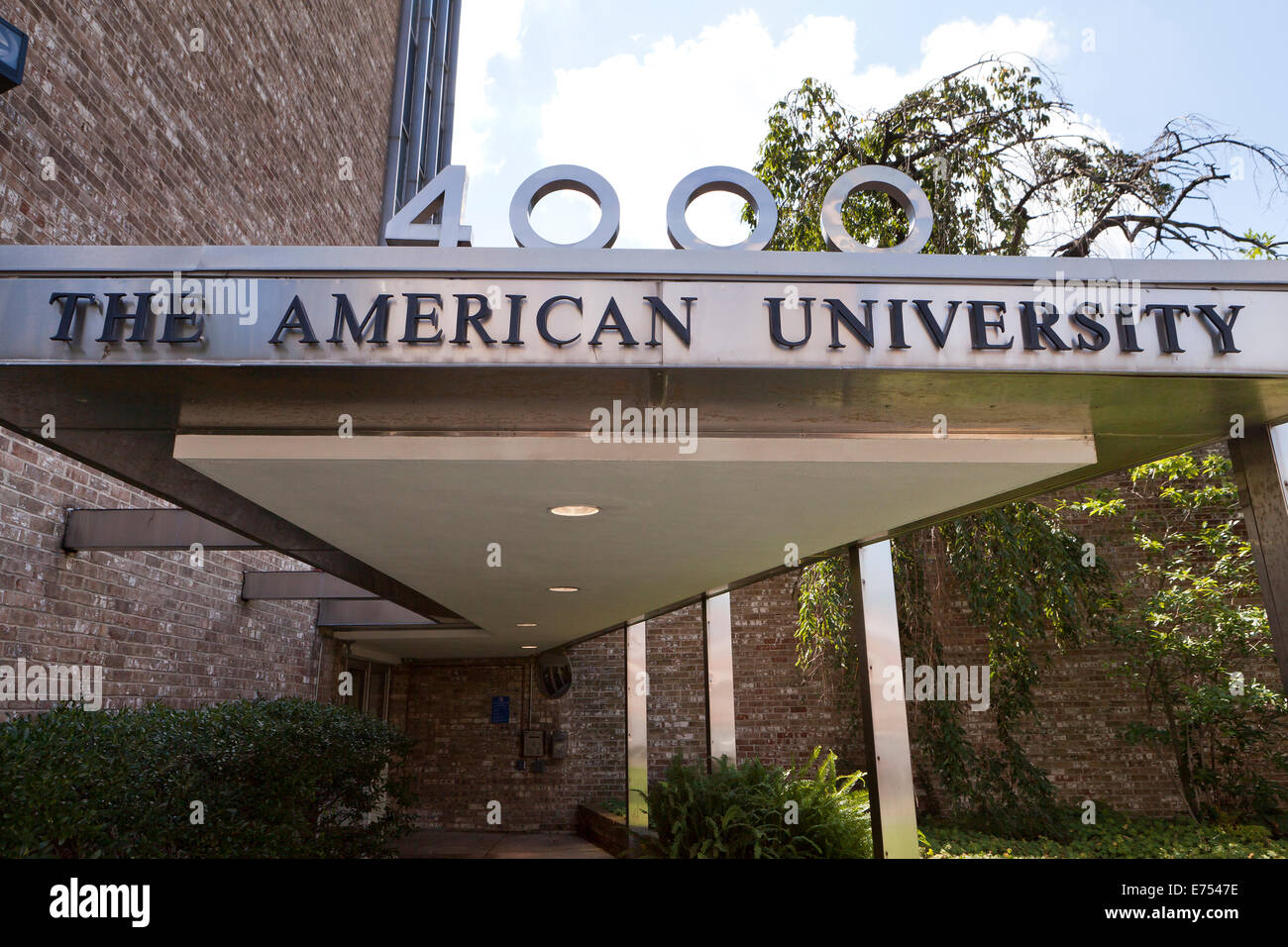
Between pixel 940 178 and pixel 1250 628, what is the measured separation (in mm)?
5545

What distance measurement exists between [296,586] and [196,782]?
8.37 ft

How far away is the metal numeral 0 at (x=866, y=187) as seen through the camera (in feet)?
8.75

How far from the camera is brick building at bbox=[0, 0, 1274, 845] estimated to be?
4.49 metres

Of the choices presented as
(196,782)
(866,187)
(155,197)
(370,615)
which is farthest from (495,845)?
(866,187)

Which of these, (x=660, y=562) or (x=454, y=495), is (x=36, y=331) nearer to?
(x=454, y=495)

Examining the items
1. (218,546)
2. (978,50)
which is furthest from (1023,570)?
(218,546)

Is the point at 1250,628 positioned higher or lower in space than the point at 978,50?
lower

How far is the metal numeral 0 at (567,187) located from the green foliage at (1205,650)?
7.59 m

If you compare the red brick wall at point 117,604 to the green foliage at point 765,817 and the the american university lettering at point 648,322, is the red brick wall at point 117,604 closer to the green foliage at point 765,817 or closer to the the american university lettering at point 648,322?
the the american university lettering at point 648,322

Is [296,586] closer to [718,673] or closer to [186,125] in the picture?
[186,125]

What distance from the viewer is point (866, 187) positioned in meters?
2.84

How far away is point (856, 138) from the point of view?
809 cm

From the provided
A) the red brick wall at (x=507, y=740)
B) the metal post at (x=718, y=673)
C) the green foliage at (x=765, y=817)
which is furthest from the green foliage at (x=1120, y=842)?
the red brick wall at (x=507, y=740)
